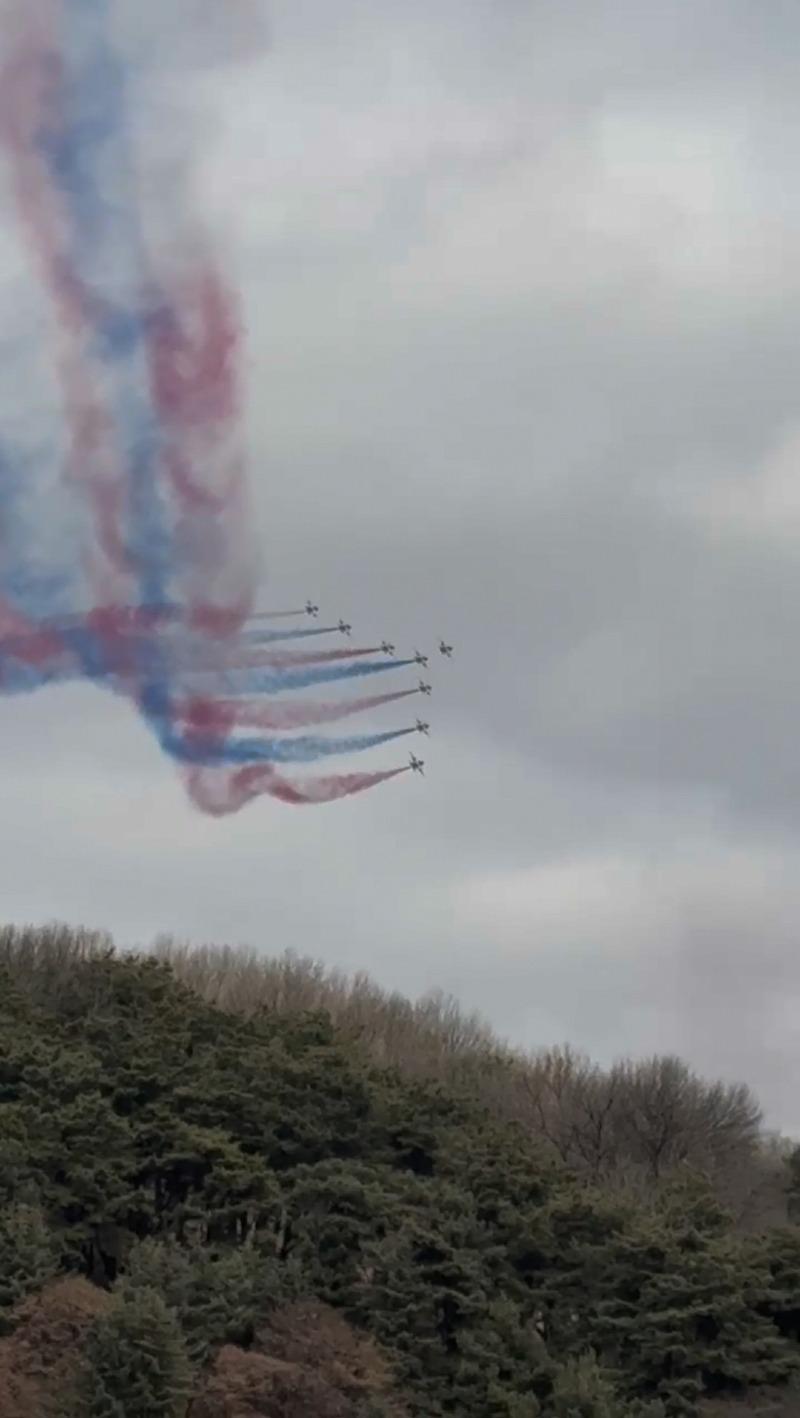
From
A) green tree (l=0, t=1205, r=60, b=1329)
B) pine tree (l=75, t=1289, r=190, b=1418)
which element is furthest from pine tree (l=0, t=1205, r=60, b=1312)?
pine tree (l=75, t=1289, r=190, b=1418)

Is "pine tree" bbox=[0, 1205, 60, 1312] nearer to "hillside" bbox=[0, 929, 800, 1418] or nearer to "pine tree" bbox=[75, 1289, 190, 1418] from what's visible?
"hillside" bbox=[0, 929, 800, 1418]

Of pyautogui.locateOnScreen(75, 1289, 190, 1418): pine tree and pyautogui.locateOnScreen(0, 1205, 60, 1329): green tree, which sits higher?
pyautogui.locateOnScreen(0, 1205, 60, 1329): green tree

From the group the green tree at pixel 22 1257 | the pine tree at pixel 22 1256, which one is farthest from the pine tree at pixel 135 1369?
the pine tree at pixel 22 1256

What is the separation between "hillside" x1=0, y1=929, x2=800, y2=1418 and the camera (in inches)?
1508

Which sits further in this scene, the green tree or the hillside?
the green tree

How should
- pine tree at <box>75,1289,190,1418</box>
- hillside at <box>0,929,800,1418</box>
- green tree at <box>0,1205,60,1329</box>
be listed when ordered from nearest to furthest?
pine tree at <box>75,1289,190,1418</box> → hillside at <box>0,929,800,1418</box> → green tree at <box>0,1205,60,1329</box>

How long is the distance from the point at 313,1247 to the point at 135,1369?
892cm

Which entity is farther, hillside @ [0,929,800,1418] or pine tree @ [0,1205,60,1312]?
pine tree @ [0,1205,60,1312]

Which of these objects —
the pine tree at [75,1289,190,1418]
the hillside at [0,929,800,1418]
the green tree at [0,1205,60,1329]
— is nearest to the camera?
the pine tree at [75,1289,190,1418]

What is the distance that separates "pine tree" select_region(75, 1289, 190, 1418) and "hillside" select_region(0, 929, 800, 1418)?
0.05 metres

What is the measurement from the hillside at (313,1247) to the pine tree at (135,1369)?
0.05 meters

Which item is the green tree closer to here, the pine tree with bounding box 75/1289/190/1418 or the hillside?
the hillside

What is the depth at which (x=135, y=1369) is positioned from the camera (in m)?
36.1

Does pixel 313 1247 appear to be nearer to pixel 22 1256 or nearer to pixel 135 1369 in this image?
pixel 22 1256
